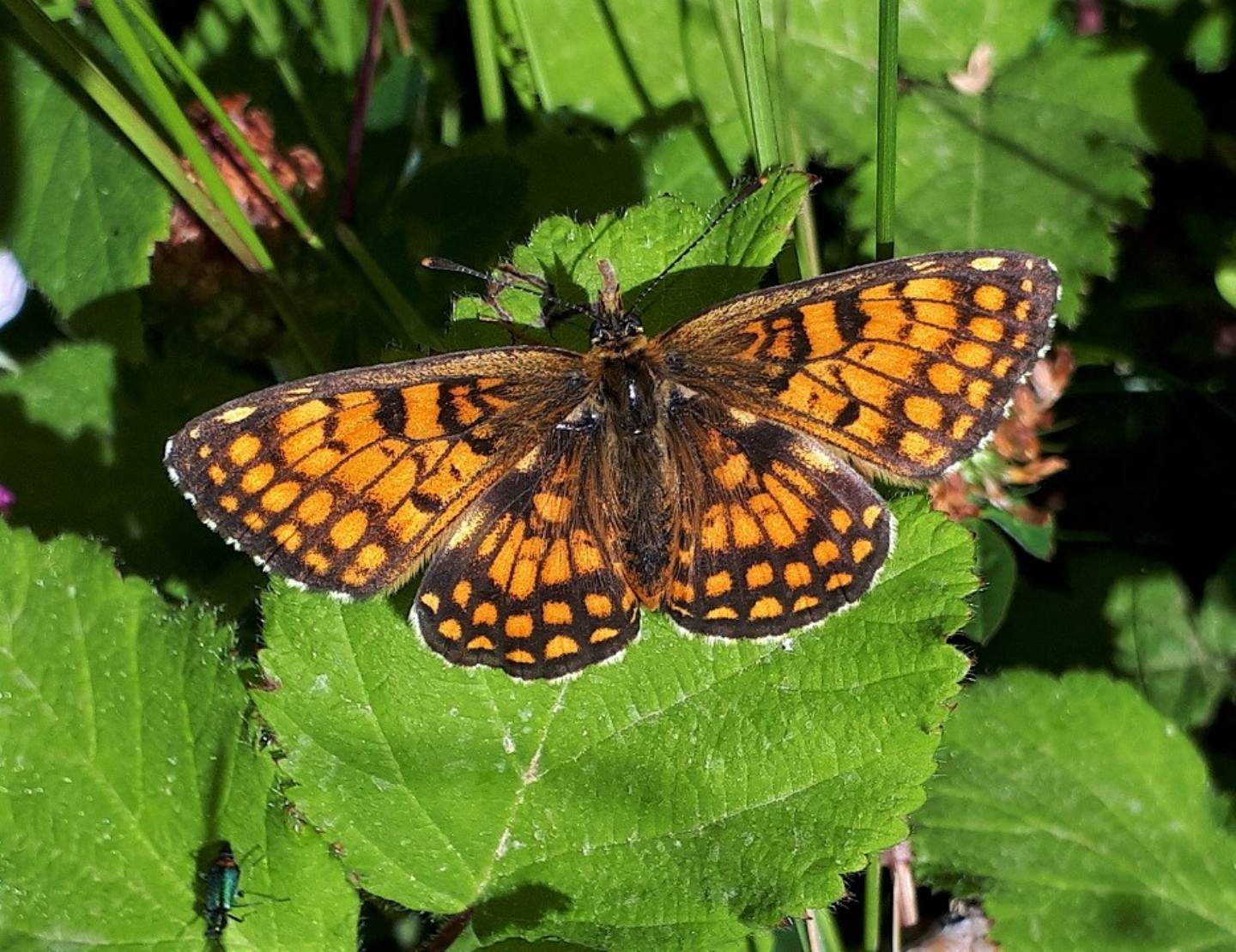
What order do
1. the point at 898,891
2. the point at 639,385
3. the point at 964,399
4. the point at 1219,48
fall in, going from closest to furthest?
1. the point at 964,399
2. the point at 639,385
3. the point at 898,891
4. the point at 1219,48

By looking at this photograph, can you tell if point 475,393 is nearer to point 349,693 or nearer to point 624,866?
point 349,693

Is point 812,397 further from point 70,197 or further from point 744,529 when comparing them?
point 70,197

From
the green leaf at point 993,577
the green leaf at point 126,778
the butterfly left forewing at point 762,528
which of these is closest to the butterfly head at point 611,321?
the butterfly left forewing at point 762,528

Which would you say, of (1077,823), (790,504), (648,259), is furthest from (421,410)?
(1077,823)

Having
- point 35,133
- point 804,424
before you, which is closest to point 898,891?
point 804,424

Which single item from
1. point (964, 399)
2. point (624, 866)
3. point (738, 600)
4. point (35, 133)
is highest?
point (35, 133)

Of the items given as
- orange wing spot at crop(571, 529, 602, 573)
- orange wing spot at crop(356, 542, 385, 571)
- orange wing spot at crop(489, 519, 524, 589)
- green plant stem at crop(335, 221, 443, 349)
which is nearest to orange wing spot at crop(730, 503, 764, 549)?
orange wing spot at crop(571, 529, 602, 573)
